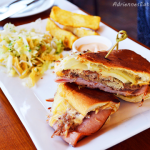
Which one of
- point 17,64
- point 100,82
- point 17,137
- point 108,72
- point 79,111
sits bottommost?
point 17,137

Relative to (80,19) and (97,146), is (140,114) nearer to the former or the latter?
(97,146)

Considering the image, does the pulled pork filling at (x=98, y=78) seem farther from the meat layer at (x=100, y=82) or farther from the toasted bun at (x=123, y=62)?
the toasted bun at (x=123, y=62)

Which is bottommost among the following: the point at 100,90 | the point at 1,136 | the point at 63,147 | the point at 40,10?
the point at 1,136

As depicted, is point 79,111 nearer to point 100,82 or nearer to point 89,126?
point 89,126

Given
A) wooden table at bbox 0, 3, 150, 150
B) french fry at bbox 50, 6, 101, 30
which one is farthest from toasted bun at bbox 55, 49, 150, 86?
french fry at bbox 50, 6, 101, 30

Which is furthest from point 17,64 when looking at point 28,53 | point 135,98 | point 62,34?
point 135,98

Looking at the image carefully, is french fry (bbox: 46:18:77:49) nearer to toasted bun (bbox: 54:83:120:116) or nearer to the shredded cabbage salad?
the shredded cabbage salad

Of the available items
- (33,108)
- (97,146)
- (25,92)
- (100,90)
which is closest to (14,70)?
(25,92)
